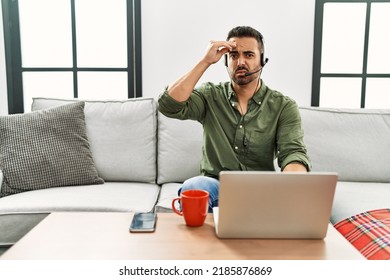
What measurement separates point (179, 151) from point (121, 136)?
1.07 feet

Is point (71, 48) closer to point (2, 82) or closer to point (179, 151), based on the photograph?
point (2, 82)

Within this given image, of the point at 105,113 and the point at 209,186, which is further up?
the point at 105,113

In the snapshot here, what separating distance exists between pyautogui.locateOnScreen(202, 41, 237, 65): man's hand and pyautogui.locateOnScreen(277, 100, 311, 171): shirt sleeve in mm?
344

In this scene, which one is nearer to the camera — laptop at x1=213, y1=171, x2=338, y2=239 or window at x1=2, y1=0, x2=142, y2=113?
laptop at x1=213, y1=171, x2=338, y2=239

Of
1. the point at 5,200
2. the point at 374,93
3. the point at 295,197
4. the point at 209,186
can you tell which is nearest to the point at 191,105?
the point at 209,186

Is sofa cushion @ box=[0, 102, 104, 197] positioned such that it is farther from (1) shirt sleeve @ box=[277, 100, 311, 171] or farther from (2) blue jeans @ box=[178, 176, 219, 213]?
(1) shirt sleeve @ box=[277, 100, 311, 171]

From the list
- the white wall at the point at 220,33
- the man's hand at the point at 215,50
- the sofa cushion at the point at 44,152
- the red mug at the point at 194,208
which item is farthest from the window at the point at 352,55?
the red mug at the point at 194,208

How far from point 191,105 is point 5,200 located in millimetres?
919

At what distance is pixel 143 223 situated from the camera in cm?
99

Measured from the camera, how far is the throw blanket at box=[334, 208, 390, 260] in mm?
1182

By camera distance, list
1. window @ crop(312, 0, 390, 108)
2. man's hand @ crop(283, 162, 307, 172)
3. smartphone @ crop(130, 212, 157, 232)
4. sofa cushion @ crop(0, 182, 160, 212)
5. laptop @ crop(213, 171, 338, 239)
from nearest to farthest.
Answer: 1. laptop @ crop(213, 171, 338, 239)
2. smartphone @ crop(130, 212, 157, 232)
3. man's hand @ crop(283, 162, 307, 172)
4. sofa cushion @ crop(0, 182, 160, 212)
5. window @ crop(312, 0, 390, 108)

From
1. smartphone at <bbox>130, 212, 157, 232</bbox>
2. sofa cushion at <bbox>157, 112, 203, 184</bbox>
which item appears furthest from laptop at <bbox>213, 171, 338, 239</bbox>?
sofa cushion at <bbox>157, 112, 203, 184</bbox>

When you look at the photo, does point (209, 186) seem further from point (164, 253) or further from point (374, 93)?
point (374, 93)

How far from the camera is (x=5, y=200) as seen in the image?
1640 millimetres
